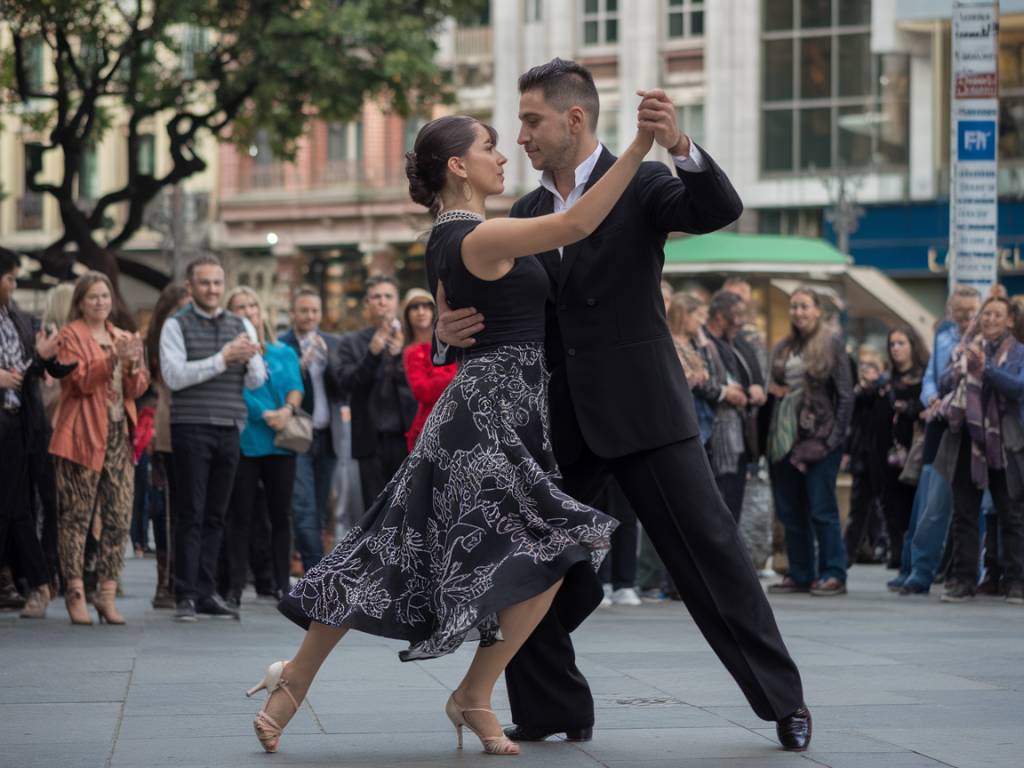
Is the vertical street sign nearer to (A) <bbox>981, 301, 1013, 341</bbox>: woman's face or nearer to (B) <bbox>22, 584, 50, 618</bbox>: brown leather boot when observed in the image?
(A) <bbox>981, 301, 1013, 341</bbox>: woman's face

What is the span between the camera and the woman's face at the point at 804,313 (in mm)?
13711

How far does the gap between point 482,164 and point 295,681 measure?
1.66 metres

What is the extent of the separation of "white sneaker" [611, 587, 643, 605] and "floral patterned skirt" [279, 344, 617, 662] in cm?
685

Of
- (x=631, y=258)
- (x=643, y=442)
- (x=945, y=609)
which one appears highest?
(x=631, y=258)

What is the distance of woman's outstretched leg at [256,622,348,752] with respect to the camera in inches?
242

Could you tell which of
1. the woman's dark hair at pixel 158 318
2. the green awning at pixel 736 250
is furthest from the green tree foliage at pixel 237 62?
the woman's dark hair at pixel 158 318

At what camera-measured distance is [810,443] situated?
1355 cm

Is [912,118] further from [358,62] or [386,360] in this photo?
[386,360]

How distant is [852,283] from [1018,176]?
15.7 m

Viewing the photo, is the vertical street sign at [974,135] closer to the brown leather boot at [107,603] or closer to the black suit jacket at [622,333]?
the brown leather boot at [107,603]

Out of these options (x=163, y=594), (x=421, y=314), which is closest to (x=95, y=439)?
(x=163, y=594)

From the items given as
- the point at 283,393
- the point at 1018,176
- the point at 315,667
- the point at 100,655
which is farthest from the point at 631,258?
the point at 1018,176

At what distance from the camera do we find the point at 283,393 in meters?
12.6

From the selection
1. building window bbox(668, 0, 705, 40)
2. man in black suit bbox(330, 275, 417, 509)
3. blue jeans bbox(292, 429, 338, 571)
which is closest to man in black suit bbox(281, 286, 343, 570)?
blue jeans bbox(292, 429, 338, 571)
